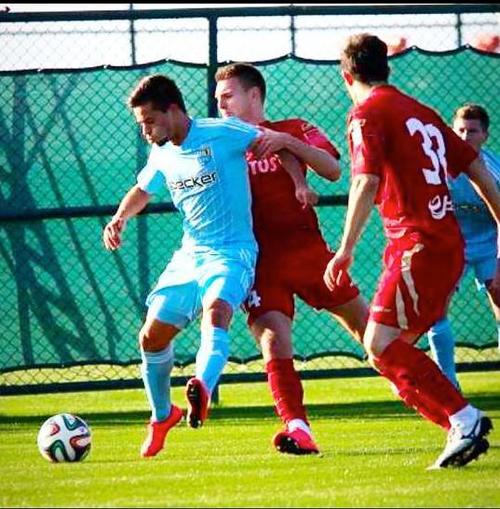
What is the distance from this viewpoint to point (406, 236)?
27.4 ft

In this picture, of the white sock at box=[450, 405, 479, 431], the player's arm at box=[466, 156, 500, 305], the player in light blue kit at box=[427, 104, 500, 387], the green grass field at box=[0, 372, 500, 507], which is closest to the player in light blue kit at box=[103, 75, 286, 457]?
the green grass field at box=[0, 372, 500, 507]

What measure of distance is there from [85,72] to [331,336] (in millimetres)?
2739

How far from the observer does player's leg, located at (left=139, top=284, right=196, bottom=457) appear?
946 centimetres

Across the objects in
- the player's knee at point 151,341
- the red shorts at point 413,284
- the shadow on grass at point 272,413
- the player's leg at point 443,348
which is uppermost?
the red shorts at point 413,284

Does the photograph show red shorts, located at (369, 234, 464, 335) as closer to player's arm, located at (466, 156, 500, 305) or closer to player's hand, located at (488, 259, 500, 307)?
player's arm, located at (466, 156, 500, 305)

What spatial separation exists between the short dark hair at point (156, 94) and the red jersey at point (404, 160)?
1.43 meters

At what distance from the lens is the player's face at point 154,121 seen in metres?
9.45

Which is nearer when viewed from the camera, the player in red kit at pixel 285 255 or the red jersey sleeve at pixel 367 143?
the red jersey sleeve at pixel 367 143

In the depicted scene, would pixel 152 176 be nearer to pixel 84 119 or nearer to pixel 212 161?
pixel 212 161

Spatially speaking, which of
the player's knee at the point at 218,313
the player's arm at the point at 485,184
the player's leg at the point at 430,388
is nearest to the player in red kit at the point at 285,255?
the player's knee at the point at 218,313

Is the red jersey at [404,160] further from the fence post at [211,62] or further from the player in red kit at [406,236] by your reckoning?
the fence post at [211,62]

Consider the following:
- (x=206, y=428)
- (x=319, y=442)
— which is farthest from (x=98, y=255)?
(x=319, y=442)

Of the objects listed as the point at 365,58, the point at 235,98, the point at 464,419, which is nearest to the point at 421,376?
the point at 464,419

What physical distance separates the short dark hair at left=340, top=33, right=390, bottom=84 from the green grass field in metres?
1.88
